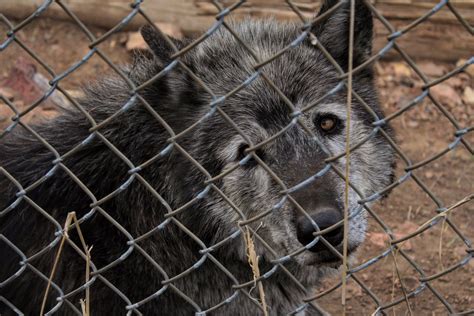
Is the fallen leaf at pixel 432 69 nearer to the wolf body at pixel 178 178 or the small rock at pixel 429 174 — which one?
A: the small rock at pixel 429 174

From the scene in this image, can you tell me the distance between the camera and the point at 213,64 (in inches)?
164

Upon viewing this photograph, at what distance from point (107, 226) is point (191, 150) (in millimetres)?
569

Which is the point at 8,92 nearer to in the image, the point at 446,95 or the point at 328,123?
the point at 328,123

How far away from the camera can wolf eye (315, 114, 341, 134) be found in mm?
3943

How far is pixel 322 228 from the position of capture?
3.35 m

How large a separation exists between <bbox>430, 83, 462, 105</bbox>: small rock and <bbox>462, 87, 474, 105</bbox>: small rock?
0.15 ft

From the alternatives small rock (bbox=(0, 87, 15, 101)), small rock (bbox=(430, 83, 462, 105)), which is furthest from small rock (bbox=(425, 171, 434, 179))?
small rock (bbox=(0, 87, 15, 101))

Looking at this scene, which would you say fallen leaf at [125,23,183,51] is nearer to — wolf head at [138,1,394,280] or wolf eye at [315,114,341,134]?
wolf head at [138,1,394,280]

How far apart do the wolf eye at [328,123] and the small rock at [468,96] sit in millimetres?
3309

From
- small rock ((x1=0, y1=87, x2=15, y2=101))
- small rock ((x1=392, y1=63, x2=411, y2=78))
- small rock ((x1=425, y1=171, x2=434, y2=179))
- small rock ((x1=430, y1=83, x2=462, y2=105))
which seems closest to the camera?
small rock ((x1=425, y1=171, x2=434, y2=179))

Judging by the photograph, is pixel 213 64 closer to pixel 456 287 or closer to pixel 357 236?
pixel 357 236

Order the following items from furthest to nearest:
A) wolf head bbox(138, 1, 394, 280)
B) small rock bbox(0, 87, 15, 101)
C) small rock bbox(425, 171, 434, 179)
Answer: small rock bbox(0, 87, 15, 101)
small rock bbox(425, 171, 434, 179)
wolf head bbox(138, 1, 394, 280)

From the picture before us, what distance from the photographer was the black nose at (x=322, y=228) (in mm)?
3350

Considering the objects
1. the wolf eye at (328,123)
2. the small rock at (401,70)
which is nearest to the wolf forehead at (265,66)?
the wolf eye at (328,123)
